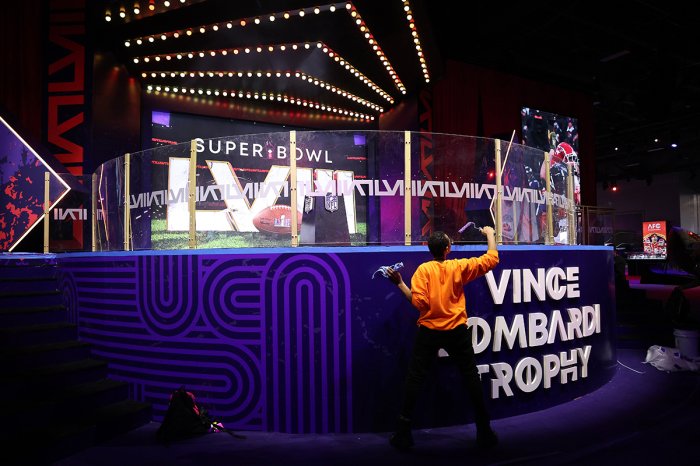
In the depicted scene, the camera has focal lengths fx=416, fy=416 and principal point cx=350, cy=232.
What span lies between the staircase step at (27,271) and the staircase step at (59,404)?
5.61ft

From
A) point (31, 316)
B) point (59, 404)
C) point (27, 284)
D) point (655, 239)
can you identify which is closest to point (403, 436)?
point (59, 404)

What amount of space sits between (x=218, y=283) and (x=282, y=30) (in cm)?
472

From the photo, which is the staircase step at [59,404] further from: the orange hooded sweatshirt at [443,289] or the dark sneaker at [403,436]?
the orange hooded sweatshirt at [443,289]

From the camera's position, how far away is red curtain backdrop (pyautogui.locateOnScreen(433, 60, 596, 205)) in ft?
33.6

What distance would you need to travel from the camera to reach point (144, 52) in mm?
6953

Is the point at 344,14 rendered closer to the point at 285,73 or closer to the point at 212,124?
the point at 285,73

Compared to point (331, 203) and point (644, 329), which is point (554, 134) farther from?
point (331, 203)

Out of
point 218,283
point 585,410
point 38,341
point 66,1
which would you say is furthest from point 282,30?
point 585,410

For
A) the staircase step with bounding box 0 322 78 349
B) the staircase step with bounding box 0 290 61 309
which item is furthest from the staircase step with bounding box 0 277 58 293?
the staircase step with bounding box 0 322 78 349

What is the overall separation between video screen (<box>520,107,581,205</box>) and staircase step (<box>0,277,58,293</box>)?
425 inches

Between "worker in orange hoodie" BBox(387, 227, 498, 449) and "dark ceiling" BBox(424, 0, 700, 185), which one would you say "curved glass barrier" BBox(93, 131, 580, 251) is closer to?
"worker in orange hoodie" BBox(387, 227, 498, 449)

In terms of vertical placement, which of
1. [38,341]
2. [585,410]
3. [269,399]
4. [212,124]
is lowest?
[585,410]

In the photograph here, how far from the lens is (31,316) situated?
432cm

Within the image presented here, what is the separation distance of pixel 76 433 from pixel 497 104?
11.1 metres
